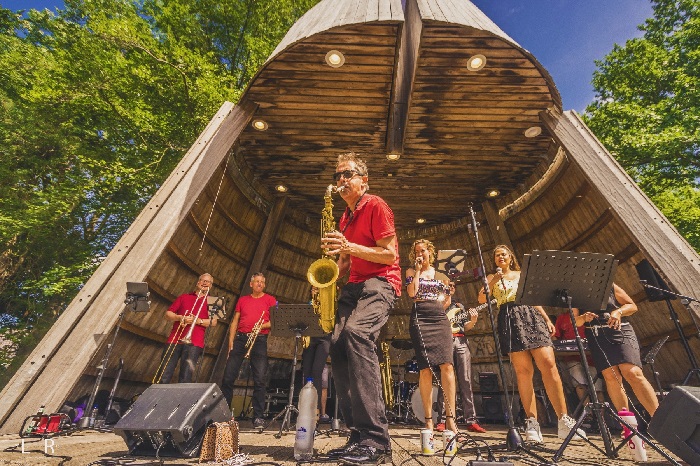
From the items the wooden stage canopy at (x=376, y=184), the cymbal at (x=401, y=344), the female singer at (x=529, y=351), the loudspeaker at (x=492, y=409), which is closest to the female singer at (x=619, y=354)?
the female singer at (x=529, y=351)

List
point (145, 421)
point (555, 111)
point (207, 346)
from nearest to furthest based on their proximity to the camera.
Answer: point (145, 421), point (555, 111), point (207, 346)

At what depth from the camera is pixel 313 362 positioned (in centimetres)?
564

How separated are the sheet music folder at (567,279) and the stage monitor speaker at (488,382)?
520 centimetres

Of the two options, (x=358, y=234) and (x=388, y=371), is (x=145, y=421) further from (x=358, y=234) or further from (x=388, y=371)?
(x=388, y=371)

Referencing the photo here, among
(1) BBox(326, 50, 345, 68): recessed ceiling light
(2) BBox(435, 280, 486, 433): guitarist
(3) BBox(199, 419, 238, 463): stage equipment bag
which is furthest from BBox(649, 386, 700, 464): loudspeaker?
(1) BBox(326, 50, 345, 68): recessed ceiling light

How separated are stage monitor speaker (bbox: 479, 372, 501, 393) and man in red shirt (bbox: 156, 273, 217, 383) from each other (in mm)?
5752

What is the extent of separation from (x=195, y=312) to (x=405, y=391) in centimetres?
524

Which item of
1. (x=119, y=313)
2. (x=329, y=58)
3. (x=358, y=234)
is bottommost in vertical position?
(x=119, y=313)

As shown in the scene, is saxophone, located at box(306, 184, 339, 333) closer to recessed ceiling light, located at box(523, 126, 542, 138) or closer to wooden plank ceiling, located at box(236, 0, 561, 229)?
wooden plank ceiling, located at box(236, 0, 561, 229)

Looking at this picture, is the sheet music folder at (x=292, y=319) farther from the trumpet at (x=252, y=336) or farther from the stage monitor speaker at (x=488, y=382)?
the stage monitor speaker at (x=488, y=382)

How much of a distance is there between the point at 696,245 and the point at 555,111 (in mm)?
6526

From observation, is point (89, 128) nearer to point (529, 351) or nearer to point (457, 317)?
point (457, 317)

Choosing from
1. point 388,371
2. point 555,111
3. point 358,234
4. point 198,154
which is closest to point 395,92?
point 555,111

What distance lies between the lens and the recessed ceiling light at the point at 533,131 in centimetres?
587
